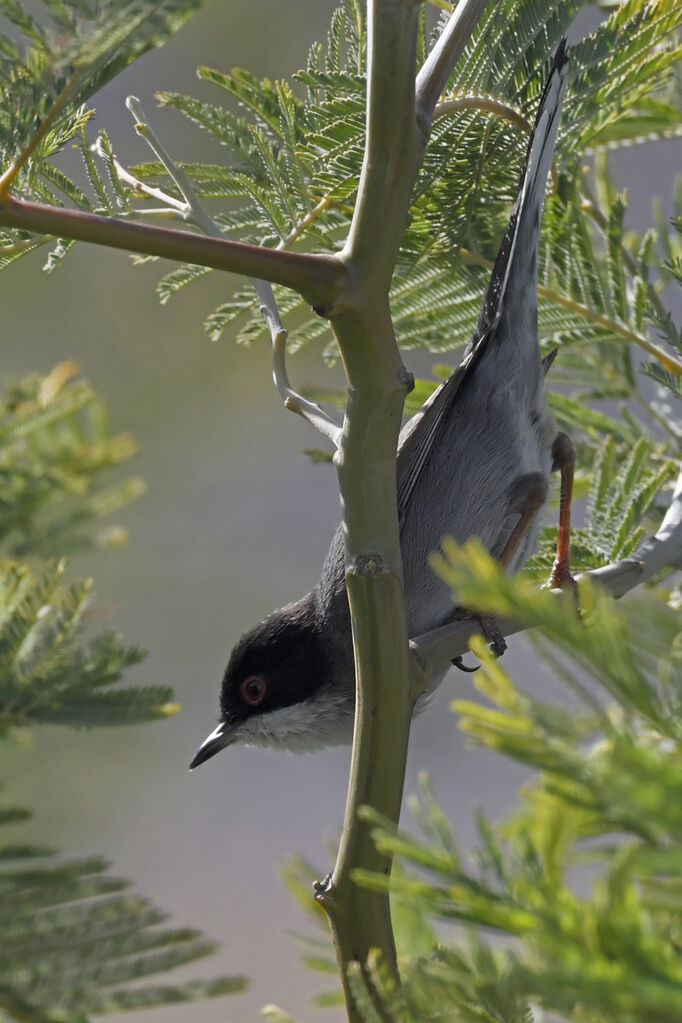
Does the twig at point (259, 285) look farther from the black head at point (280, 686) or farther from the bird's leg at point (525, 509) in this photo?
the black head at point (280, 686)

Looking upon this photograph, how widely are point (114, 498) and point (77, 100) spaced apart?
111 centimetres

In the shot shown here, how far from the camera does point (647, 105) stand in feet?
6.35

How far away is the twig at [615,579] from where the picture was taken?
1.52m

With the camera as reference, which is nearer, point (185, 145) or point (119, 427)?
point (185, 145)

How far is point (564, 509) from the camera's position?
2164 mm

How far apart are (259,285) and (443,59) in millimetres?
612

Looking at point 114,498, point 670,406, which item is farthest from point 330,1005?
point 670,406

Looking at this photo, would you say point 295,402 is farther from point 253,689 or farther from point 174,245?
point 253,689

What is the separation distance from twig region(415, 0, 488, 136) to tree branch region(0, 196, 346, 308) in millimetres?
220

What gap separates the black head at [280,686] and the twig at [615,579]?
891 millimetres

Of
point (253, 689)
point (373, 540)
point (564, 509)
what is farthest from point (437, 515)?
point (373, 540)

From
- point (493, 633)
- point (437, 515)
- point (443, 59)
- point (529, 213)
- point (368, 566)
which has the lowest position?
point (368, 566)

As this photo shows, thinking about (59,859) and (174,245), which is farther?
(59,859)

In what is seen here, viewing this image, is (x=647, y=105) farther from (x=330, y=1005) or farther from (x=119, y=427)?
(x=119, y=427)
